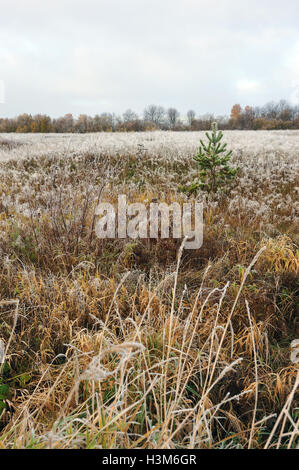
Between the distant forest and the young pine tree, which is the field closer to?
the young pine tree

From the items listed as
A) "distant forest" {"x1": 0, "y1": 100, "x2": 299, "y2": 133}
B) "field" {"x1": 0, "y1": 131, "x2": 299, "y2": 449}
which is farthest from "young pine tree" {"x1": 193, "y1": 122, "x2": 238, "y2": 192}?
"distant forest" {"x1": 0, "y1": 100, "x2": 299, "y2": 133}

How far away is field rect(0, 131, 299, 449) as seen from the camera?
1.55 m

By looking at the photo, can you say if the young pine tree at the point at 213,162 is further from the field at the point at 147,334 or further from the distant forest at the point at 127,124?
the distant forest at the point at 127,124

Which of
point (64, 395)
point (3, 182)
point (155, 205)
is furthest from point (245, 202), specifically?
point (3, 182)

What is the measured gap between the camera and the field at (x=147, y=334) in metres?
1.55

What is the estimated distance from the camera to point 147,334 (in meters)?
2.28

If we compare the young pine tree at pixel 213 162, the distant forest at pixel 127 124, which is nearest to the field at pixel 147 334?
the young pine tree at pixel 213 162

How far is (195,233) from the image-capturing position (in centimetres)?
424

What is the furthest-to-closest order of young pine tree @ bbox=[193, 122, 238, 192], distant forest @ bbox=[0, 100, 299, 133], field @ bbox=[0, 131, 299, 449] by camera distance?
distant forest @ bbox=[0, 100, 299, 133]
young pine tree @ bbox=[193, 122, 238, 192]
field @ bbox=[0, 131, 299, 449]

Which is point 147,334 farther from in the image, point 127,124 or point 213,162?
point 127,124

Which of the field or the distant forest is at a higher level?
the distant forest

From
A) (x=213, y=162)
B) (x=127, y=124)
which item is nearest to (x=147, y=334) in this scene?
(x=213, y=162)

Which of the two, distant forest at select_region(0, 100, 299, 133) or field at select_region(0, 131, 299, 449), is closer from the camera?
field at select_region(0, 131, 299, 449)

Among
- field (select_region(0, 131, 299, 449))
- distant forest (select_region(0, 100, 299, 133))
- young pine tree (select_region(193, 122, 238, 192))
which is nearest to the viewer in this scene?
field (select_region(0, 131, 299, 449))
